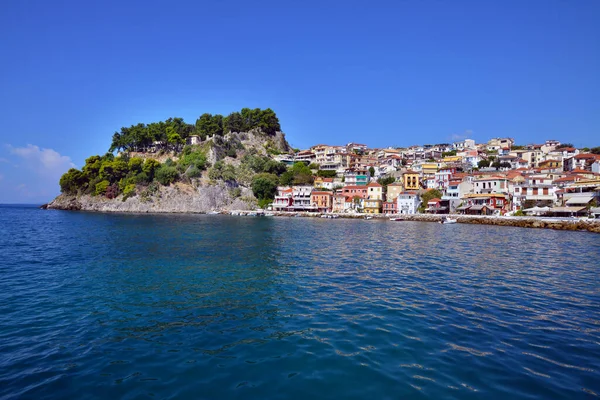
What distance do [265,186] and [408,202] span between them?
37688mm

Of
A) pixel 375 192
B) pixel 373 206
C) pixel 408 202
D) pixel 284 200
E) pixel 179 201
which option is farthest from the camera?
pixel 179 201

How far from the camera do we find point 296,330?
9.73 m

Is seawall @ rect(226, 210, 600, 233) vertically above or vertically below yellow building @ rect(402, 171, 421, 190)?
below

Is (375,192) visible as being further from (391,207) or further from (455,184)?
(455,184)

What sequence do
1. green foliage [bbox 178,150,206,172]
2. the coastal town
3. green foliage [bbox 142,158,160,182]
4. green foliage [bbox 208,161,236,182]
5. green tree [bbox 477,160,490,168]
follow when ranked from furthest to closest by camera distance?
green foliage [bbox 178,150,206,172]
green foliage [bbox 142,158,160,182]
green foliage [bbox 208,161,236,182]
green tree [bbox 477,160,490,168]
the coastal town

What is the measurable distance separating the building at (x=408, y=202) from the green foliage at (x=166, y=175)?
6104 cm

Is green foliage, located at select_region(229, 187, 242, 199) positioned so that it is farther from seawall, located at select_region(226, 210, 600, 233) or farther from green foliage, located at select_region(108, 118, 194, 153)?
seawall, located at select_region(226, 210, 600, 233)

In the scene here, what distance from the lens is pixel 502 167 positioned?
9075 cm

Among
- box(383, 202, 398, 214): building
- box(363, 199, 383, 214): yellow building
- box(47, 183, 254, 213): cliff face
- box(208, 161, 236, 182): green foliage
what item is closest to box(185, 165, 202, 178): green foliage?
box(208, 161, 236, 182): green foliage

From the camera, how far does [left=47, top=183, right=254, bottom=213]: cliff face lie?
305 ft

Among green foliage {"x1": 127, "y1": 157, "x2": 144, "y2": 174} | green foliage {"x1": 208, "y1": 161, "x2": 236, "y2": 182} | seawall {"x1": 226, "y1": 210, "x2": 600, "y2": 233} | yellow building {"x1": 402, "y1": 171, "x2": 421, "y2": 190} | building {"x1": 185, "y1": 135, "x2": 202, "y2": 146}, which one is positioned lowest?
seawall {"x1": 226, "y1": 210, "x2": 600, "y2": 233}

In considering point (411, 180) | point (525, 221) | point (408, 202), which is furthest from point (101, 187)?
point (525, 221)

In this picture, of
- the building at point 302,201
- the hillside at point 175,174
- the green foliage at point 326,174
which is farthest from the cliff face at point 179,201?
the green foliage at point 326,174

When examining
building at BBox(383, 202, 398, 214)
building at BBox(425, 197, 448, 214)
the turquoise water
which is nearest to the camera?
the turquoise water
